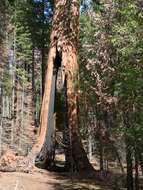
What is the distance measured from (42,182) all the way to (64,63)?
515cm

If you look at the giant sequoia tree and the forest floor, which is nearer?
the forest floor

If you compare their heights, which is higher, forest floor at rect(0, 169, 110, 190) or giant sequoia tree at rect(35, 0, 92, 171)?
giant sequoia tree at rect(35, 0, 92, 171)

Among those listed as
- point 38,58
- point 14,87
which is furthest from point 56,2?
point 38,58

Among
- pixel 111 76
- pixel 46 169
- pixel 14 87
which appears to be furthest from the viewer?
pixel 14 87

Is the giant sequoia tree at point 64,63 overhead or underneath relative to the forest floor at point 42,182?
overhead

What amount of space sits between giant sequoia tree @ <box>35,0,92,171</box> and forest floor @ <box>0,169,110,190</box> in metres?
1.79

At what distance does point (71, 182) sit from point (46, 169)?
1969 millimetres

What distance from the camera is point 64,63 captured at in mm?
17188

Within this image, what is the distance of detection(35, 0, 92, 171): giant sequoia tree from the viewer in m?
16.5

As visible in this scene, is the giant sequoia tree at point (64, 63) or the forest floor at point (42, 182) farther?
the giant sequoia tree at point (64, 63)

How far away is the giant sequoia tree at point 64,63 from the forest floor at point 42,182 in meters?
1.79

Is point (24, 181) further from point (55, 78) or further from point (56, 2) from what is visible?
point (56, 2)

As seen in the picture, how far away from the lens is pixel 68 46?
1728 cm

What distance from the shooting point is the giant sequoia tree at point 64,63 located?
16516 millimetres
